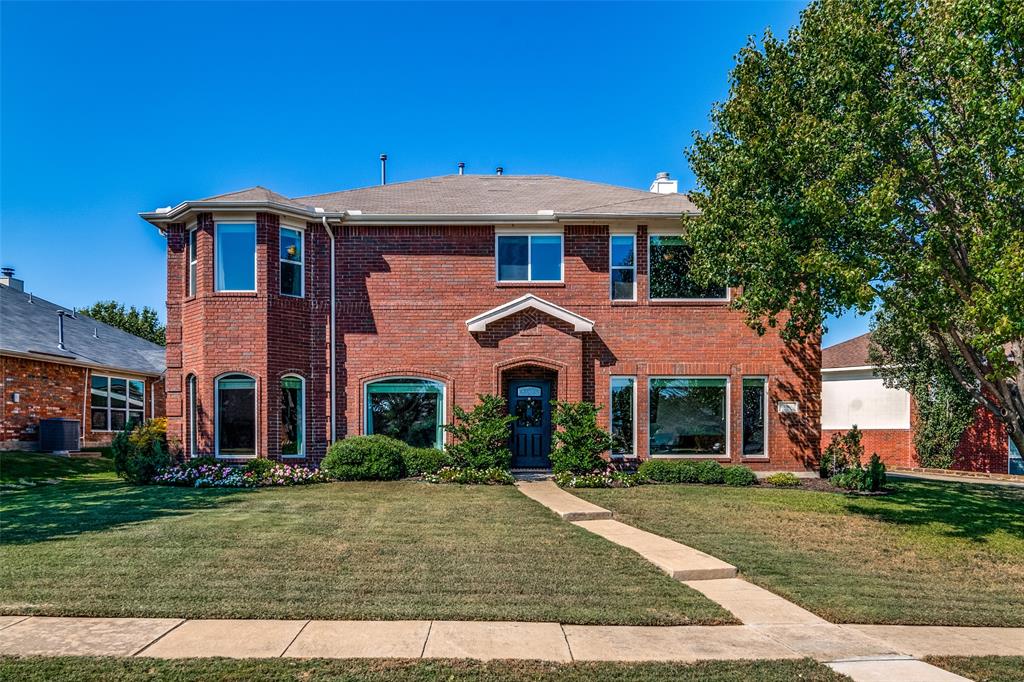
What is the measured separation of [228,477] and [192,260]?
559 centimetres

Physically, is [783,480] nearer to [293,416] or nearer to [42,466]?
[293,416]

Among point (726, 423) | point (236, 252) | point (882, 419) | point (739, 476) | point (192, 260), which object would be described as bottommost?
point (739, 476)

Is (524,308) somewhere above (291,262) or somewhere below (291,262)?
below

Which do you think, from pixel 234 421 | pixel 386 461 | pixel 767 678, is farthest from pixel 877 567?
pixel 234 421

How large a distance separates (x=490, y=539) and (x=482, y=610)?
293cm

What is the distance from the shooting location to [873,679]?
477 centimetres

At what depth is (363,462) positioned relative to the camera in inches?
597

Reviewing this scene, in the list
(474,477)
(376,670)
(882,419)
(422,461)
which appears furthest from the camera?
(882,419)

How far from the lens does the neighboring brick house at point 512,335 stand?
16.7m

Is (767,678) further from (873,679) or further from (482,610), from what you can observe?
(482,610)

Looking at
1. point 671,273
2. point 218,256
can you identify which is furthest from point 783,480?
point 218,256

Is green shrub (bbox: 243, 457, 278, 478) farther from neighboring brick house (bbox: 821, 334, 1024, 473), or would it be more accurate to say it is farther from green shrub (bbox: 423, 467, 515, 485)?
neighboring brick house (bbox: 821, 334, 1024, 473)

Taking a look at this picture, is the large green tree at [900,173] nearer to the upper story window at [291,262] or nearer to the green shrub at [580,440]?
the green shrub at [580,440]

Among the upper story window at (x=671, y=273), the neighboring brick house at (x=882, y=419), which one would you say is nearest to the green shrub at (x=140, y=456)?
the upper story window at (x=671, y=273)
